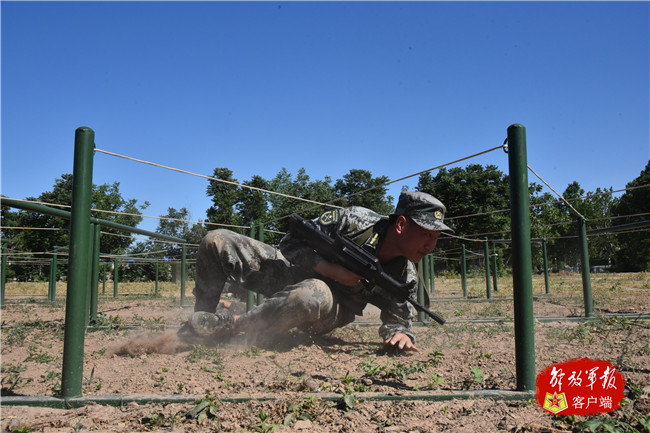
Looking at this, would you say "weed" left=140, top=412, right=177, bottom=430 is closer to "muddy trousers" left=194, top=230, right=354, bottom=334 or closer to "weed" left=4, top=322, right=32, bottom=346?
"muddy trousers" left=194, top=230, right=354, bottom=334

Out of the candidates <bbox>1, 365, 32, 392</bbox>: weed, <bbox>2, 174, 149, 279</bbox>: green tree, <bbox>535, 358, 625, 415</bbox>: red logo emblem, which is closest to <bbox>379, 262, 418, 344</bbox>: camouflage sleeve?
<bbox>535, 358, 625, 415</bbox>: red logo emblem

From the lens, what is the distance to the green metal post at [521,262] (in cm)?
202

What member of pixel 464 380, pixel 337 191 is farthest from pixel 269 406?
pixel 337 191

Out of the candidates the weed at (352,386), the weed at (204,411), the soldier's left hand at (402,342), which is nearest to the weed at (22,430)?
the weed at (204,411)

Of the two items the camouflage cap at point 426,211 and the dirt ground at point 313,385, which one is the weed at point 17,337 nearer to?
the dirt ground at point 313,385

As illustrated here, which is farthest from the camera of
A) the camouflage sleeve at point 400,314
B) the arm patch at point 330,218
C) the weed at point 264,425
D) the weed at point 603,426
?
the arm patch at point 330,218

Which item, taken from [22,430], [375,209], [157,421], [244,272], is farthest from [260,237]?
[375,209]

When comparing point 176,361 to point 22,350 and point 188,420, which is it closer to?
point 188,420

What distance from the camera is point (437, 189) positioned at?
2289 centimetres

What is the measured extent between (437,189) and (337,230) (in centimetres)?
2025

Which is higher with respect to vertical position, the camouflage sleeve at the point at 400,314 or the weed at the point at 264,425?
the camouflage sleeve at the point at 400,314

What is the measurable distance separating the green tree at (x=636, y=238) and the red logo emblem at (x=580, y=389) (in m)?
34.4

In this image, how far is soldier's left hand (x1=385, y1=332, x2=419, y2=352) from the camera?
3.03 metres

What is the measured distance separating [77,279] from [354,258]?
1846 mm
